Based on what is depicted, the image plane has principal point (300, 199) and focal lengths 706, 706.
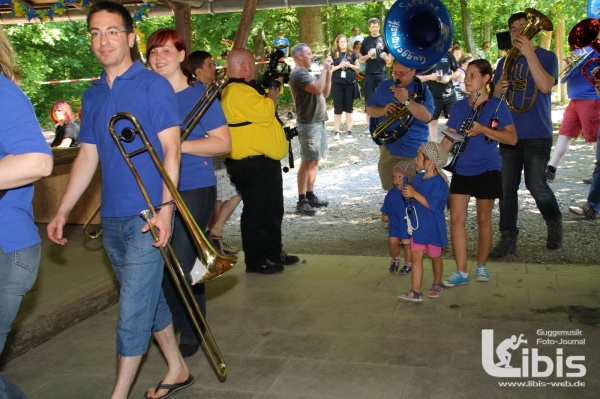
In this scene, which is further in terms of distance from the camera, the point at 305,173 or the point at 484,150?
the point at 305,173

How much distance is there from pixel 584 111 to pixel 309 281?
5032mm

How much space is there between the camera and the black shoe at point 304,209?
9.11 meters

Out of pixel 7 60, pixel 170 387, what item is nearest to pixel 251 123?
pixel 170 387

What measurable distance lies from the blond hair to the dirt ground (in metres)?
4.61

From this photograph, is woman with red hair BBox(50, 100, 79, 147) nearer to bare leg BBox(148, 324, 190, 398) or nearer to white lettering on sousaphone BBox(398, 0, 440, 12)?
white lettering on sousaphone BBox(398, 0, 440, 12)

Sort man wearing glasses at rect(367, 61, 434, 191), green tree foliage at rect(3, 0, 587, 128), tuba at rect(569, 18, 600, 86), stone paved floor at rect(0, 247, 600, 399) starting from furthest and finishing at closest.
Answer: green tree foliage at rect(3, 0, 587, 128) < man wearing glasses at rect(367, 61, 434, 191) < tuba at rect(569, 18, 600, 86) < stone paved floor at rect(0, 247, 600, 399)

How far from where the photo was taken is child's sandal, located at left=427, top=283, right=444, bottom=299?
17.3 feet

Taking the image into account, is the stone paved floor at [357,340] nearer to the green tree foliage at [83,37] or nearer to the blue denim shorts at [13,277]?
the blue denim shorts at [13,277]

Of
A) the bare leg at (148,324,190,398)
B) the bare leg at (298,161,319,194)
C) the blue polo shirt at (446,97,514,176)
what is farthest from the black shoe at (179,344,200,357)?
the bare leg at (298,161,319,194)

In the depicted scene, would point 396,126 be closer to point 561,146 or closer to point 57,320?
point 57,320

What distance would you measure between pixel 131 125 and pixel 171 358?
1285mm

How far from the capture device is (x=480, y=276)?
564 centimetres

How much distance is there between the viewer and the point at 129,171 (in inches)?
133

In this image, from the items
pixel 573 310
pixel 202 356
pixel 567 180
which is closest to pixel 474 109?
pixel 573 310
